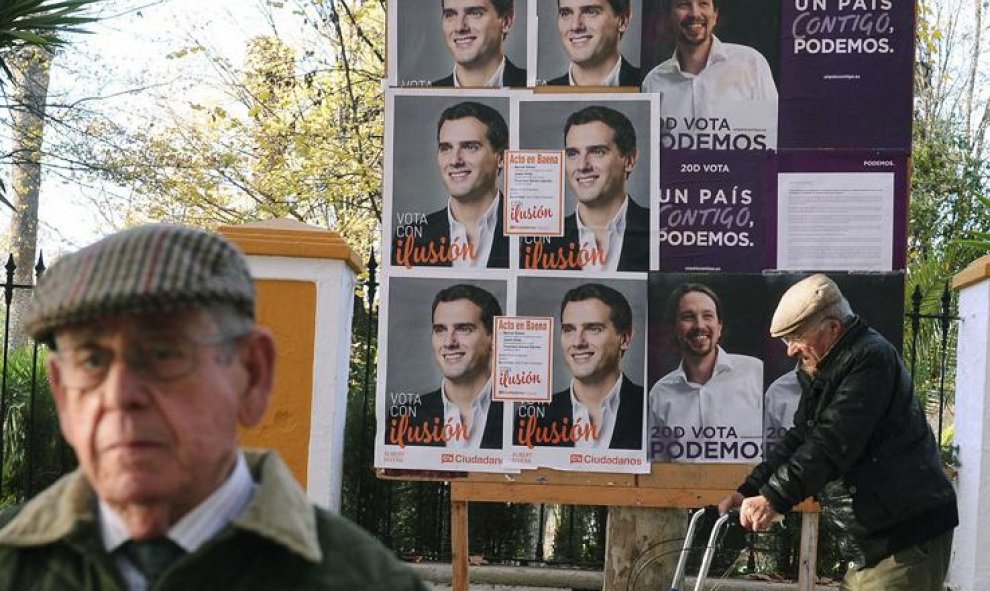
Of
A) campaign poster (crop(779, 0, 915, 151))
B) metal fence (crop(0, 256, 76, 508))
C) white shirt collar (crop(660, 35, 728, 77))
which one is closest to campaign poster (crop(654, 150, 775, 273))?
campaign poster (crop(779, 0, 915, 151))

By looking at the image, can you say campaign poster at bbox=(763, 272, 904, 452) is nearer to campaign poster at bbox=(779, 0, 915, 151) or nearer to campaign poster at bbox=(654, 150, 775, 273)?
campaign poster at bbox=(654, 150, 775, 273)

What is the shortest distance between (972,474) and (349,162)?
839 cm

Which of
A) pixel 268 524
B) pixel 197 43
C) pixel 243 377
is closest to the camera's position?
pixel 268 524

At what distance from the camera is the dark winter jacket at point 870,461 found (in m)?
4.89

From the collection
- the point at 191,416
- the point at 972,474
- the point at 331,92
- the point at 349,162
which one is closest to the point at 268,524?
the point at 191,416

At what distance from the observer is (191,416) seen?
Answer: 5.42 ft

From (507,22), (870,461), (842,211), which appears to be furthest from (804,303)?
(507,22)

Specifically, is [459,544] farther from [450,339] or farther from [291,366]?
[291,366]

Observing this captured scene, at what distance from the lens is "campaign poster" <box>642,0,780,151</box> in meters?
A: 6.84

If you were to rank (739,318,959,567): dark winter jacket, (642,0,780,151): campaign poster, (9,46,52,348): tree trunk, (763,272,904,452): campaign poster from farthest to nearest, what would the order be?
1. (9,46,52,348): tree trunk
2. (642,0,780,151): campaign poster
3. (763,272,904,452): campaign poster
4. (739,318,959,567): dark winter jacket

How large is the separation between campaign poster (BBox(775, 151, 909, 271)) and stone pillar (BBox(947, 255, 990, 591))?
0.53 meters

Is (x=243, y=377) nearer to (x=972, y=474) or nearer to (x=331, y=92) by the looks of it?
(x=972, y=474)

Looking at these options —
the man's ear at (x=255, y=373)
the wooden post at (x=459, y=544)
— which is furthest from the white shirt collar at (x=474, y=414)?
the man's ear at (x=255, y=373)

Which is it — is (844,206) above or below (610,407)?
above
